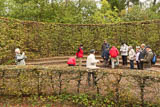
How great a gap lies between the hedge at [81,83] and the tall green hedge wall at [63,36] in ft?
15.5

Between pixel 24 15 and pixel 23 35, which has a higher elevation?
pixel 24 15

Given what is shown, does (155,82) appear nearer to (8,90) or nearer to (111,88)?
(111,88)

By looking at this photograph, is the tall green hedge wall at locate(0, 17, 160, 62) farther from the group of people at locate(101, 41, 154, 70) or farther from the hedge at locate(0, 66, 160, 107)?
the hedge at locate(0, 66, 160, 107)

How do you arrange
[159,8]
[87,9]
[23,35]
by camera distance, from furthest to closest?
1. [159,8]
2. [87,9]
3. [23,35]

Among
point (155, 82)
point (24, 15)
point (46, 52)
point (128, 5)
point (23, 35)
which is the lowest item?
point (155, 82)

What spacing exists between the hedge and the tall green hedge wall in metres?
4.72

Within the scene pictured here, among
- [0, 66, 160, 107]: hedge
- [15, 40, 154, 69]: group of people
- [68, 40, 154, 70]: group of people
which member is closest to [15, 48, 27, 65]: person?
[15, 40, 154, 69]: group of people

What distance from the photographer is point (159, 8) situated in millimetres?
21641

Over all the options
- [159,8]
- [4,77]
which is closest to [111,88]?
[4,77]

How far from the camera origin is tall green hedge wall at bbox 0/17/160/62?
9.35 m

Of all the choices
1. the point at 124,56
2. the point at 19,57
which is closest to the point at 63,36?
the point at 124,56

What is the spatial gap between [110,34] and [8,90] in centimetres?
991

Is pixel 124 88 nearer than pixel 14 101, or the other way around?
pixel 124 88

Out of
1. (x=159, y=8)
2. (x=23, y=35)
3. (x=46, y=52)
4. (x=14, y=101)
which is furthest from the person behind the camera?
(x=159, y=8)
